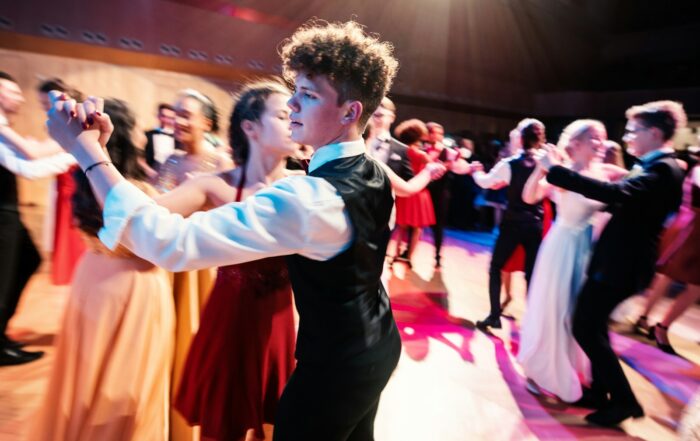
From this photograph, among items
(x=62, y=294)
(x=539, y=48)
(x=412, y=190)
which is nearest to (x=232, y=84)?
(x=62, y=294)

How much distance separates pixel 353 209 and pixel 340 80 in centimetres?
31

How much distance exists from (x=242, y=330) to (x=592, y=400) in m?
2.13

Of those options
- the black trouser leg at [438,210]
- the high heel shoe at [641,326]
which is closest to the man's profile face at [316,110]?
the high heel shoe at [641,326]

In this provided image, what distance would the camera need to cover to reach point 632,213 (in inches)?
86.1

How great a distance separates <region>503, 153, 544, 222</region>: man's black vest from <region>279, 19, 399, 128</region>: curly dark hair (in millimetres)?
2376

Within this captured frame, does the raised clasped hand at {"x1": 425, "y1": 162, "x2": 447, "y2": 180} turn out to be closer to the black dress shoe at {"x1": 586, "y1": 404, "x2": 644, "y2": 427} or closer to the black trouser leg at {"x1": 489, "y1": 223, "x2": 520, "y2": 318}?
the black trouser leg at {"x1": 489, "y1": 223, "x2": 520, "y2": 318}

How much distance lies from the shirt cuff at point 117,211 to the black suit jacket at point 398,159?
365 cm

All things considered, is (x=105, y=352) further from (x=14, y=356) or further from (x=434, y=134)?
(x=434, y=134)

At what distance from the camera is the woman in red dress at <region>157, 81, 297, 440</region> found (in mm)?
1529

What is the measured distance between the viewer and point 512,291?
4551mm

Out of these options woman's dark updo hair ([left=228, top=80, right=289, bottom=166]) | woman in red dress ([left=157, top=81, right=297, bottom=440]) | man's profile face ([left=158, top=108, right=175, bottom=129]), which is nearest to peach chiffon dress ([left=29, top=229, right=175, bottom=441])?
woman in red dress ([left=157, top=81, right=297, bottom=440])

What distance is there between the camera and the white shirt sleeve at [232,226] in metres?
0.80

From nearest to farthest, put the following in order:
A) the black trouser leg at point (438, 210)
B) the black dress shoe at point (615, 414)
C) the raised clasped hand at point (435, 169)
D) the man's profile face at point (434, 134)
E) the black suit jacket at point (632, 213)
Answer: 1. the black suit jacket at point (632, 213)
2. the raised clasped hand at point (435, 169)
3. the black dress shoe at point (615, 414)
4. the man's profile face at point (434, 134)
5. the black trouser leg at point (438, 210)

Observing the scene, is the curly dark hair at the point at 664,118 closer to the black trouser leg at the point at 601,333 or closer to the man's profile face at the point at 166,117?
the black trouser leg at the point at 601,333
